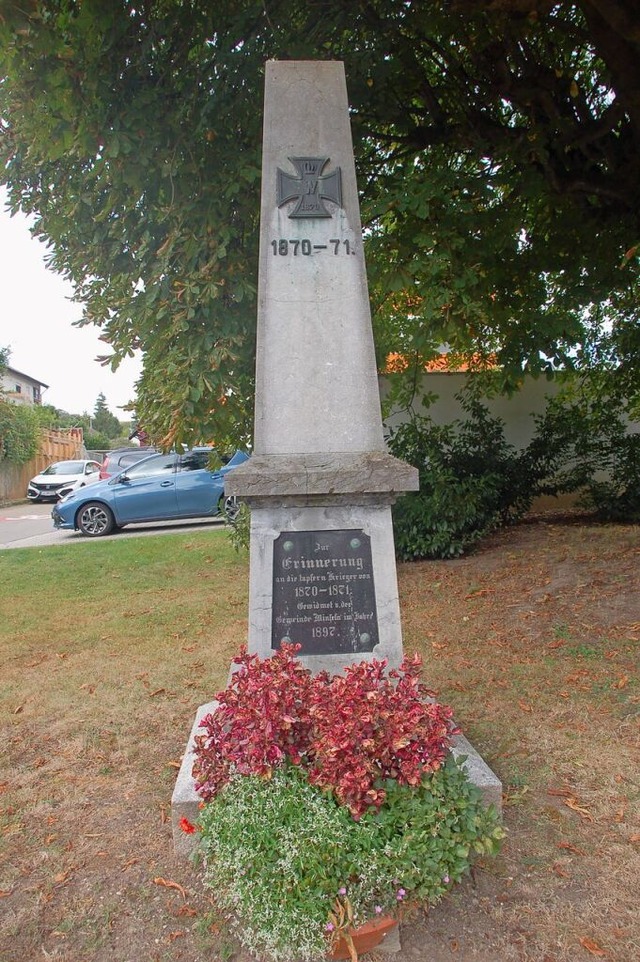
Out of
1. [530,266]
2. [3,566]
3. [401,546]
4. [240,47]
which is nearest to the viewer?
[240,47]

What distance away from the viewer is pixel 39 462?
103 ft

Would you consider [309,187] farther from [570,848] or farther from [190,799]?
[570,848]

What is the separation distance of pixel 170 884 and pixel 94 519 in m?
11.5

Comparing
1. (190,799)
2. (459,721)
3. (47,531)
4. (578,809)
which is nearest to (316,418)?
(190,799)

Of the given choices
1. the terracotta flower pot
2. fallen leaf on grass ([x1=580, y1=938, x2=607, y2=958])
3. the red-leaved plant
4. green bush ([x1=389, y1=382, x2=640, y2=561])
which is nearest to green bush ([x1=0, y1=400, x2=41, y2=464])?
green bush ([x1=389, y1=382, x2=640, y2=561])

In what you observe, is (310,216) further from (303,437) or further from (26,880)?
(26,880)

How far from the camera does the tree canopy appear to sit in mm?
4844

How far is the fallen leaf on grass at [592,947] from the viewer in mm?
2217

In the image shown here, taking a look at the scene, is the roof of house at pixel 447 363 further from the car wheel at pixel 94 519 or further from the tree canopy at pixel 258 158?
the car wheel at pixel 94 519

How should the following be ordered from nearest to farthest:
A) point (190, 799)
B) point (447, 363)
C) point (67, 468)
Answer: point (190, 799) → point (447, 363) → point (67, 468)

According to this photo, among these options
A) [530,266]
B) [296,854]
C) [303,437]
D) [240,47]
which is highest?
[240,47]

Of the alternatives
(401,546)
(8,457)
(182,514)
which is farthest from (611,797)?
(8,457)

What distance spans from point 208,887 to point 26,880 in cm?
80

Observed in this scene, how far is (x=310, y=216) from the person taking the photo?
3.39 m
